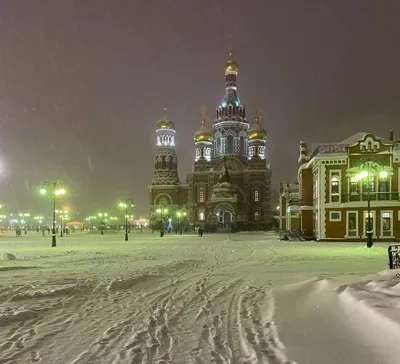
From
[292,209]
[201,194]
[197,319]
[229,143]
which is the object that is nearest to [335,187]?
[292,209]

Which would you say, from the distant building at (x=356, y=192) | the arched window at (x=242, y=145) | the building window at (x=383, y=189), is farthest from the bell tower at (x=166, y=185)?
the building window at (x=383, y=189)

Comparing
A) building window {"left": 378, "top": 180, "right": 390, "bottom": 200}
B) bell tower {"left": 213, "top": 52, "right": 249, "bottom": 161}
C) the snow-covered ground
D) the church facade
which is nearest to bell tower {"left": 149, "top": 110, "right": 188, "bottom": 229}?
the church facade

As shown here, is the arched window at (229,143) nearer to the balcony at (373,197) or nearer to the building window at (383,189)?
the balcony at (373,197)

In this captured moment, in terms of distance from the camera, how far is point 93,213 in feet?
625

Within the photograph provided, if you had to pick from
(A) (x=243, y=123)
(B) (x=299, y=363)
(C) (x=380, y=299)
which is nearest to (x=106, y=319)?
(B) (x=299, y=363)

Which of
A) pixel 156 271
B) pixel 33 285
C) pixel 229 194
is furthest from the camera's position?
pixel 229 194

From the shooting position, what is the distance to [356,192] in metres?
43.0

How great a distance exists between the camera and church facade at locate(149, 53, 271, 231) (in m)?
92.4

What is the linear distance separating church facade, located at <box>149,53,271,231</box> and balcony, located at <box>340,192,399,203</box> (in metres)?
42.8

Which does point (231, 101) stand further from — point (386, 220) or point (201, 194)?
point (386, 220)

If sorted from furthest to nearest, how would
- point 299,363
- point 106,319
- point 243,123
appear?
point 243,123, point 106,319, point 299,363

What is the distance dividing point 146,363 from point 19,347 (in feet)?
6.75

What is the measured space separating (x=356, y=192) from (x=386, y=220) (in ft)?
11.7

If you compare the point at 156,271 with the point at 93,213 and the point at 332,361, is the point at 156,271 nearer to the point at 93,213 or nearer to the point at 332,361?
the point at 332,361
